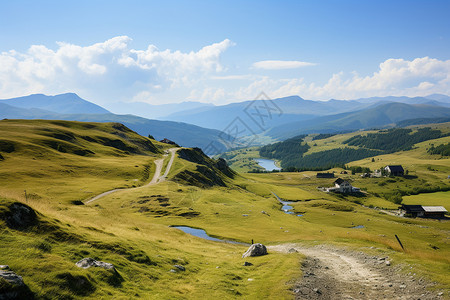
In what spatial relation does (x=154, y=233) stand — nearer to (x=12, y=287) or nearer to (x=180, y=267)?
(x=180, y=267)

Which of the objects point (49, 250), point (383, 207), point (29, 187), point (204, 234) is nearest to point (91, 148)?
point (29, 187)

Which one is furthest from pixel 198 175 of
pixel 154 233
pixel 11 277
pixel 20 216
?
pixel 11 277

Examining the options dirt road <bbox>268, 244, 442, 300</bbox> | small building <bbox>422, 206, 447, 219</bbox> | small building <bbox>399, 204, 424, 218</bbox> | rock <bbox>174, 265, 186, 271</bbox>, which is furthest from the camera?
small building <bbox>399, 204, 424, 218</bbox>

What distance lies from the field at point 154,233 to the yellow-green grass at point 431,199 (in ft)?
7.36

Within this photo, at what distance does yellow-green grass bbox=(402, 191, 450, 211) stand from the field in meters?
2.24

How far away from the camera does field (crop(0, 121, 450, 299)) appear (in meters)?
19.7

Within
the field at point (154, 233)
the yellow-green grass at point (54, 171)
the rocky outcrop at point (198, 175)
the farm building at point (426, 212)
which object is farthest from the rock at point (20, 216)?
the farm building at point (426, 212)

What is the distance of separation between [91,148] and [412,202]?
201843 mm

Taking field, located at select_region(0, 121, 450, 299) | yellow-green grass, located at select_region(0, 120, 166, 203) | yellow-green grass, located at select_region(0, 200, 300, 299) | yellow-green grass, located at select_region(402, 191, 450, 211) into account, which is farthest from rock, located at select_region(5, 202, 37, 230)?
yellow-green grass, located at select_region(402, 191, 450, 211)

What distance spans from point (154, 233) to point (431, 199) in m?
188

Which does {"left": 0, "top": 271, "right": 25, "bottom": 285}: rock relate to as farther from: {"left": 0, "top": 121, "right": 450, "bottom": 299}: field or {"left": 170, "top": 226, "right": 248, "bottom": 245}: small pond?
{"left": 170, "top": 226, "right": 248, "bottom": 245}: small pond

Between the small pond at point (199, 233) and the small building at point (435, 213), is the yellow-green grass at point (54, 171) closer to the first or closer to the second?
the small pond at point (199, 233)

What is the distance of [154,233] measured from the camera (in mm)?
50719

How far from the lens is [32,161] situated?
338 feet
